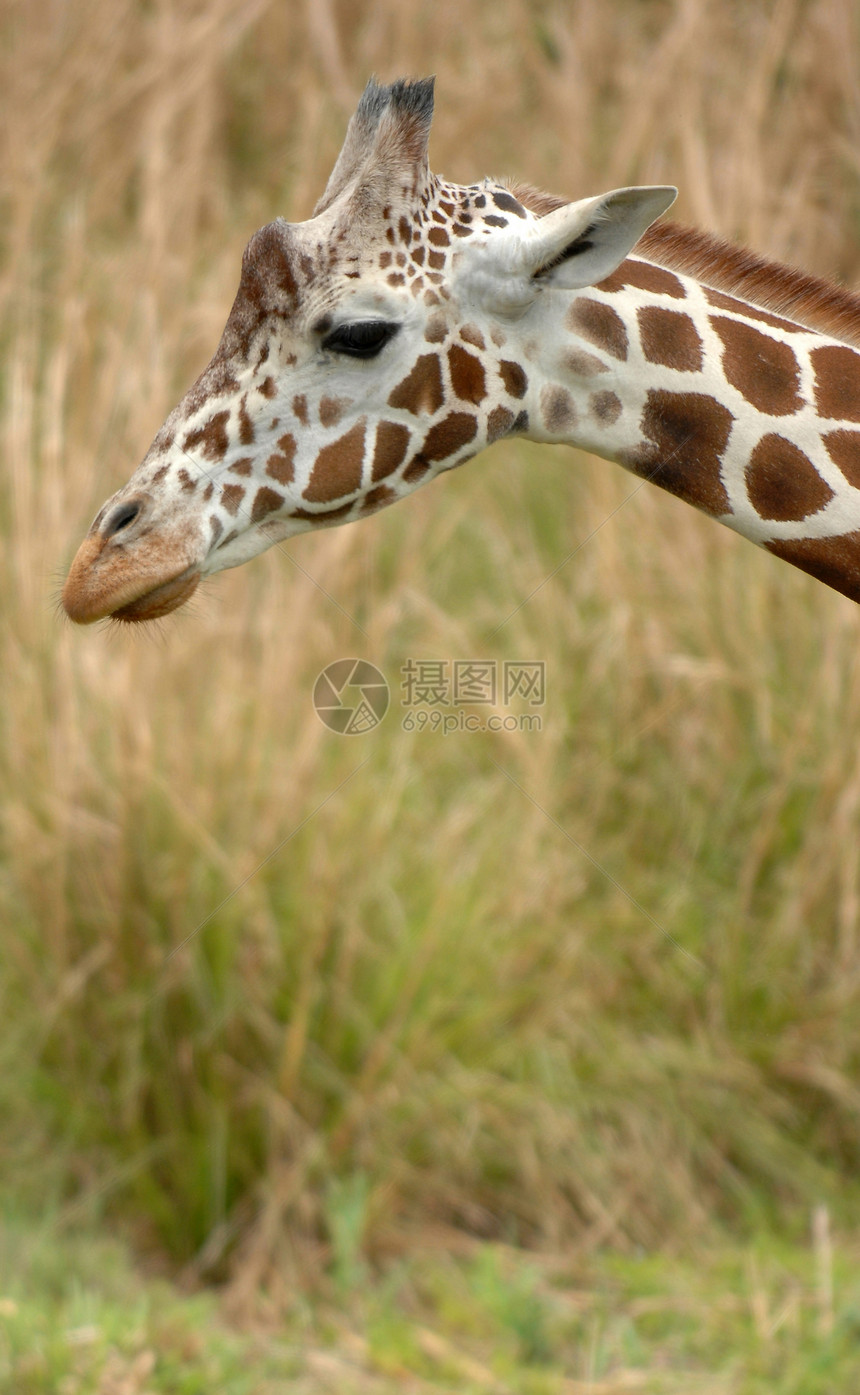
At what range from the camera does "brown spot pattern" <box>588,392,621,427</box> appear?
190 cm

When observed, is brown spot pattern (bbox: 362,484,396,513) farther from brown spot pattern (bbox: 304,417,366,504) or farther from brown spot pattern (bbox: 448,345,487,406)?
brown spot pattern (bbox: 448,345,487,406)

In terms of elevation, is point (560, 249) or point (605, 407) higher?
point (560, 249)

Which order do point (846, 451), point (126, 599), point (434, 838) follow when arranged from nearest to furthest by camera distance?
point (126, 599) < point (846, 451) < point (434, 838)

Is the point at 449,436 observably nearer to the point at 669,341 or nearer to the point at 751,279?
the point at 669,341

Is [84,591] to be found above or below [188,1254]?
above

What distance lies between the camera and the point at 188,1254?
353cm

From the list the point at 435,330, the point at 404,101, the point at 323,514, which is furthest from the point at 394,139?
the point at 323,514

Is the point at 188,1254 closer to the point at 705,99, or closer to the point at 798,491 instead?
the point at 798,491

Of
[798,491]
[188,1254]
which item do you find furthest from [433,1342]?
[798,491]

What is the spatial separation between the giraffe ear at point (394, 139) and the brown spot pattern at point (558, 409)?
310 millimetres

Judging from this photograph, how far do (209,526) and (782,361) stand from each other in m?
0.78

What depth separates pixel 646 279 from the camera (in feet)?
6.41

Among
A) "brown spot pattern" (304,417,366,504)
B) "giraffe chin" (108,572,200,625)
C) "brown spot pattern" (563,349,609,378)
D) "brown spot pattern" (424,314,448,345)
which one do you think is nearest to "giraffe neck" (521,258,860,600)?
"brown spot pattern" (563,349,609,378)

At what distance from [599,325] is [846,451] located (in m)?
0.37
